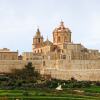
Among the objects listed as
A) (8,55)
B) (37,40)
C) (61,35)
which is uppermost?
(61,35)

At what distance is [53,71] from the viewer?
7975 cm

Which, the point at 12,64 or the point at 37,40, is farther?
the point at 37,40

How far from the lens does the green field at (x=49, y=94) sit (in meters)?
53.5

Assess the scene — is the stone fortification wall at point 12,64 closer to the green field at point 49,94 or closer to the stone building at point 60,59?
the stone building at point 60,59

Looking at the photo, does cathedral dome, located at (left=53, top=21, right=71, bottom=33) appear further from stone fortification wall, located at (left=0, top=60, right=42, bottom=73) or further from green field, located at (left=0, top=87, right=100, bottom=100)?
green field, located at (left=0, top=87, right=100, bottom=100)

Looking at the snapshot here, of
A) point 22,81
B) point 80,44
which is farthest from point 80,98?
point 80,44

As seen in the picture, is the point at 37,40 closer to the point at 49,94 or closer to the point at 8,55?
the point at 8,55

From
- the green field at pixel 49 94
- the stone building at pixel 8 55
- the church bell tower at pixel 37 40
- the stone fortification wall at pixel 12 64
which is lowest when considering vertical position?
the green field at pixel 49 94

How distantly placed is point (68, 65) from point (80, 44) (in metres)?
8.31

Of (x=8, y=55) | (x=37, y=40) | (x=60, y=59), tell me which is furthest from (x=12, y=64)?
(x=37, y=40)

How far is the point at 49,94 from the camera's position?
187 feet

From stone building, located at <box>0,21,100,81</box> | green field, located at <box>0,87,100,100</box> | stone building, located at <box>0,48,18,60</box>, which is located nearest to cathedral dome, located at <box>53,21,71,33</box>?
stone building, located at <box>0,21,100,81</box>

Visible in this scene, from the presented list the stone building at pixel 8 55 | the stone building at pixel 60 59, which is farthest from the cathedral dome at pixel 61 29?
the stone building at pixel 8 55

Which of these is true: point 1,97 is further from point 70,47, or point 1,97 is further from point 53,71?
point 70,47
